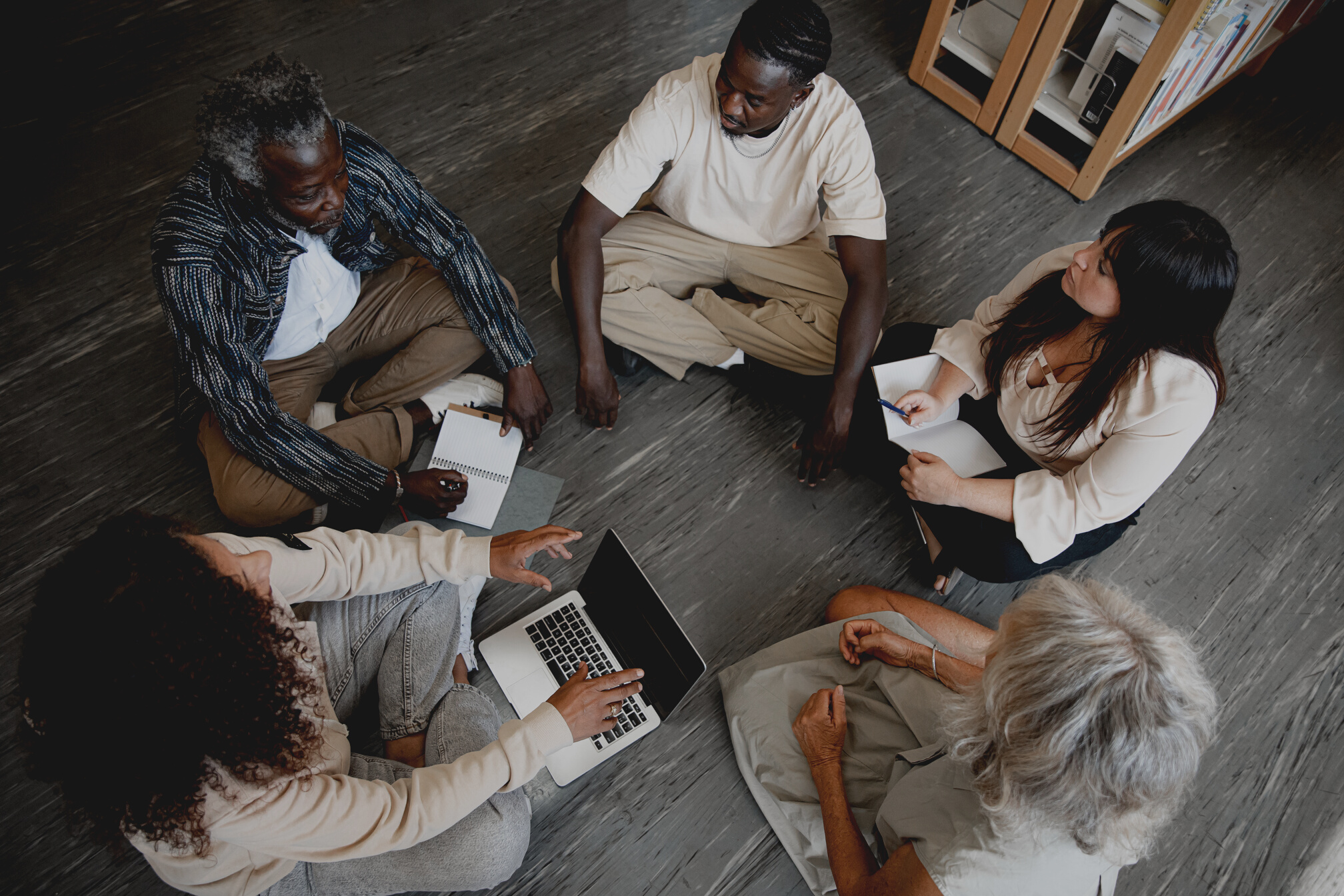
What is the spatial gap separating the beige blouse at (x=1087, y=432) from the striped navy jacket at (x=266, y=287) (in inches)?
41.4

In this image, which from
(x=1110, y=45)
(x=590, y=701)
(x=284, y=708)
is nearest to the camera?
(x=284, y=708)

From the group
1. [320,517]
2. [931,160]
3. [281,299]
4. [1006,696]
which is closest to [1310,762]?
[1006,696]

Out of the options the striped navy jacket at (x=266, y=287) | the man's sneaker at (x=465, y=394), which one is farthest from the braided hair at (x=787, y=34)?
the man's sneaker at (x=465, y=394)

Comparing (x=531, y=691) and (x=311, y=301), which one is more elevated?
(x=311, y=301)

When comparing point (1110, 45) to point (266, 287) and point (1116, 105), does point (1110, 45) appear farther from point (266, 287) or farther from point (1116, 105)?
point (266, 287)

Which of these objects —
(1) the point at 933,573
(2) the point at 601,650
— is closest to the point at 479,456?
(2) the point at 601,650

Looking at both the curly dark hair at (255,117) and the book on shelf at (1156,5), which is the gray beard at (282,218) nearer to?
the curly dark hair at (255,117)

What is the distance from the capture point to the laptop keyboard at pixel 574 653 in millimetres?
1654

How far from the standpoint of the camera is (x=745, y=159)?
72.0 inches

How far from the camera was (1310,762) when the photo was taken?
1.76 m

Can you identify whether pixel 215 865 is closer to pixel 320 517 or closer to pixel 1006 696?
pixel 320 517

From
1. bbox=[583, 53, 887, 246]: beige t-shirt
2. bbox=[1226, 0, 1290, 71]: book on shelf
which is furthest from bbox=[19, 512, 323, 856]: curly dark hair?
bbox=[1226, 0, 1290, 71]: book on shelf

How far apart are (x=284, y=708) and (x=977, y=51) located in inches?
106

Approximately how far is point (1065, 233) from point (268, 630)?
94.7 inches
